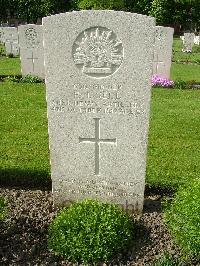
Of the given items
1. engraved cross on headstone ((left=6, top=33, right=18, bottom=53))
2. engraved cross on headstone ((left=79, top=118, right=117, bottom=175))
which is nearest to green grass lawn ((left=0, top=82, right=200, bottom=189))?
engraved cross on headstone ((left=79, top=118, right=117, bottom=175))

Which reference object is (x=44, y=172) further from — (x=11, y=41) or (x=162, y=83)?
(x=11, y=41)

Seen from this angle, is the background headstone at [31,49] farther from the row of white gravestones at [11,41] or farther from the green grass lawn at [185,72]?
the row of white gravestones at [11,41]

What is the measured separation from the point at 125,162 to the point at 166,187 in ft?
4.15

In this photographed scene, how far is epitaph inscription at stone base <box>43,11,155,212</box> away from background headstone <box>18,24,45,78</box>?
9.04 metres

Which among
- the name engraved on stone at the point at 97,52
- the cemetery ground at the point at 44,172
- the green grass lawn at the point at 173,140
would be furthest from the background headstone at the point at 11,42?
the name engraved on stone at the point at 97,52

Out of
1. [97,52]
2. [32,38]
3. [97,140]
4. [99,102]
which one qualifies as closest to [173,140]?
[97,140]

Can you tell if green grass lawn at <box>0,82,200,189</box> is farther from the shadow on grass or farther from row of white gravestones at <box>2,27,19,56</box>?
row of white gravestones at <box>2,27,19,56</box>

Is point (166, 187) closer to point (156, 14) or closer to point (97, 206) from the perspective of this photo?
point (97, 206)

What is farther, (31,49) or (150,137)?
(31,49)

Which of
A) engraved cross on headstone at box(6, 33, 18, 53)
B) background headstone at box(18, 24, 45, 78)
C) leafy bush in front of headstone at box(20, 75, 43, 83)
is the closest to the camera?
leafy bush in front of headstone at box(20, 75, 43, 83)

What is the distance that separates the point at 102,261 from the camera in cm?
392

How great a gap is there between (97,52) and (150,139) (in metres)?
3.55

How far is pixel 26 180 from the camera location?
5715 millimetres

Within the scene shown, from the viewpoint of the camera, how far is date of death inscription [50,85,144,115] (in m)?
4.22
